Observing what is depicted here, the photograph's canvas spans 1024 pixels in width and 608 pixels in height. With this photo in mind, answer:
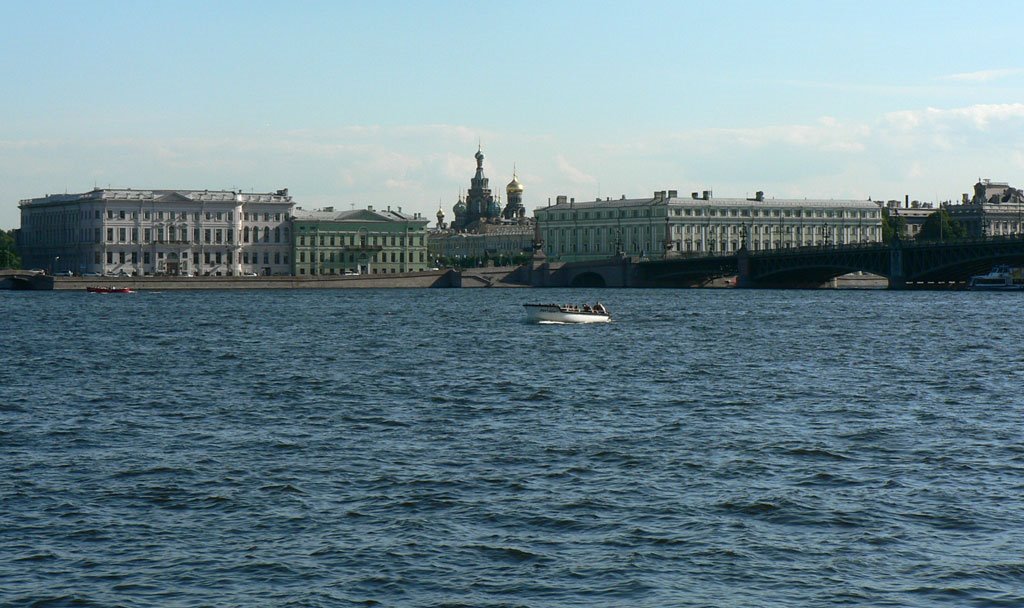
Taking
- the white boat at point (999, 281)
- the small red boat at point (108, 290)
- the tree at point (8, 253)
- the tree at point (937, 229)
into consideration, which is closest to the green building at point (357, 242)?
the tree at point (8, 253)

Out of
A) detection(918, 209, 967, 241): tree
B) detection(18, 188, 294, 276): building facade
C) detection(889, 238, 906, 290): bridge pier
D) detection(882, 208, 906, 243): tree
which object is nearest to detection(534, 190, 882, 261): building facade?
detection(882, 208, 906, 243): tree

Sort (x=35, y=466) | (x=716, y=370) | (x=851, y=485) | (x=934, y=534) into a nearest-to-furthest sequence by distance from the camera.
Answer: (x=934, y=534) < (x=851, y=485) < (x=35, y=466) < (x=716, y=370)

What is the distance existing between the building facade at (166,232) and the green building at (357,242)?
183 cm

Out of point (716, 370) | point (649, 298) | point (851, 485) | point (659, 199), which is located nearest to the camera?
point (851, 485)

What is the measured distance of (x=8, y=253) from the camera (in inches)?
5399

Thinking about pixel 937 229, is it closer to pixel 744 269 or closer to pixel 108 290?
pixel 744 269

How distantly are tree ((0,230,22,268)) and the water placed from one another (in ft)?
336

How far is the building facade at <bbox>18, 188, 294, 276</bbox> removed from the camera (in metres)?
141

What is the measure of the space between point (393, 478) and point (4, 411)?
10.1m

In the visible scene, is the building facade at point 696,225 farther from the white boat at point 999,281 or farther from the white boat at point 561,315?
the white boat at point 561,315

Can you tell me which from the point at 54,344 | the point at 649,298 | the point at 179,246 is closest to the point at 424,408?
the point at 54,344

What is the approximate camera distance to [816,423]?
83.1ft

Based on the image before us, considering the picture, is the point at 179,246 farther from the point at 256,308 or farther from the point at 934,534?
the point at 934,534

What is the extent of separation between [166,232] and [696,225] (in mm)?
51285
